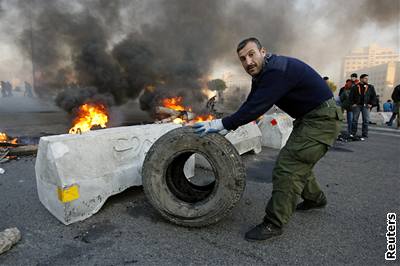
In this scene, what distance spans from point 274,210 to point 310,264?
488 mm

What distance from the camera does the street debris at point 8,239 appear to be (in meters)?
2.07

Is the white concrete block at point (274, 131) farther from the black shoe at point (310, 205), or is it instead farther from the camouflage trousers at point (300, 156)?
the camouflage trousers at point (300, 156)

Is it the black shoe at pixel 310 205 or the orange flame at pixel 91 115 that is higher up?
the orange flame at pixel 91 115

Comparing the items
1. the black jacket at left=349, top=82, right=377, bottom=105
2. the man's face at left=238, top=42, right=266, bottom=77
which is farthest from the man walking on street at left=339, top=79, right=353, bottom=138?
the man's face at left=238, top=42, right=266, bottom=77

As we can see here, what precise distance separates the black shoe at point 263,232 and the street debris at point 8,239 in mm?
1979

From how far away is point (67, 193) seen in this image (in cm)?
245

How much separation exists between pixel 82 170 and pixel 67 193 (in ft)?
0.84

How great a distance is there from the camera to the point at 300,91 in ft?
7.64

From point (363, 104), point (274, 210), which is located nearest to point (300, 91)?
point (274, 210)

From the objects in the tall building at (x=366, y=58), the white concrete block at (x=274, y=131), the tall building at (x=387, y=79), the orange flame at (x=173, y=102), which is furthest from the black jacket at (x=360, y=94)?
the tall building at (x=366, y=58)

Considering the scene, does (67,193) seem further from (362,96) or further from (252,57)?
(362,96)

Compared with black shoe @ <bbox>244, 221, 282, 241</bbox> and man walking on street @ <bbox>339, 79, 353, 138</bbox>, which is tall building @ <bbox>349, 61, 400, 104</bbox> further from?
black shoe @ <bbox>244, 221, 282, 241</bbox>

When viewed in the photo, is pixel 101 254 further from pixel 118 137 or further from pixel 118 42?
pixel 118 42

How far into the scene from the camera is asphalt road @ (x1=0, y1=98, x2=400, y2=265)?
81.4 inches
